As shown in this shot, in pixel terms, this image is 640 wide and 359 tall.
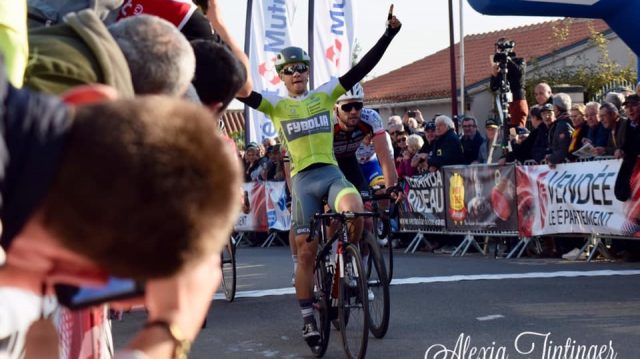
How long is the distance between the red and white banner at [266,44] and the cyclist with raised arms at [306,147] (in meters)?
16.3

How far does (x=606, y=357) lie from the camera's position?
7.16m

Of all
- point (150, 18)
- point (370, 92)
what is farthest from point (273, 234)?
point (370, 92)

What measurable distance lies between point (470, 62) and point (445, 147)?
145ft

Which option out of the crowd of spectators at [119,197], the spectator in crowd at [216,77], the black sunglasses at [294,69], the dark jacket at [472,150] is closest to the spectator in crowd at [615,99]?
the dark jacket at [472,150]

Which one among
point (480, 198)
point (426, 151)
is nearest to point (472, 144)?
point (426, 151)

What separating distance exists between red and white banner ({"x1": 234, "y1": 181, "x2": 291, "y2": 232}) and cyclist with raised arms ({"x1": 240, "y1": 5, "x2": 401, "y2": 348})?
13.2m

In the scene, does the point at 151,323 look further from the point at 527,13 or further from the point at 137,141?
the point at 527,13

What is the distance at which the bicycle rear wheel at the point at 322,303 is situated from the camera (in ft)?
25.6

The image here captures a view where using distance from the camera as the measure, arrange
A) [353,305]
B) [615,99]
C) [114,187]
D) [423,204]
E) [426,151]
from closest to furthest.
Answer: [114,187] → [353,305] → [615,99] → [423,204] → [426,151]

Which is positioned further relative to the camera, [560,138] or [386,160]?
[560,138]

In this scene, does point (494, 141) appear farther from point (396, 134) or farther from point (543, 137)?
point (543, 137)

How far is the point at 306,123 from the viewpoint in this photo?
852 centimetres

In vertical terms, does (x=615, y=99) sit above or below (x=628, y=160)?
above

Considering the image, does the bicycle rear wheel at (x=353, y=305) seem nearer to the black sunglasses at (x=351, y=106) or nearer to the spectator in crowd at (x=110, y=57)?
the black sunglasses at (x=351, y=106)
